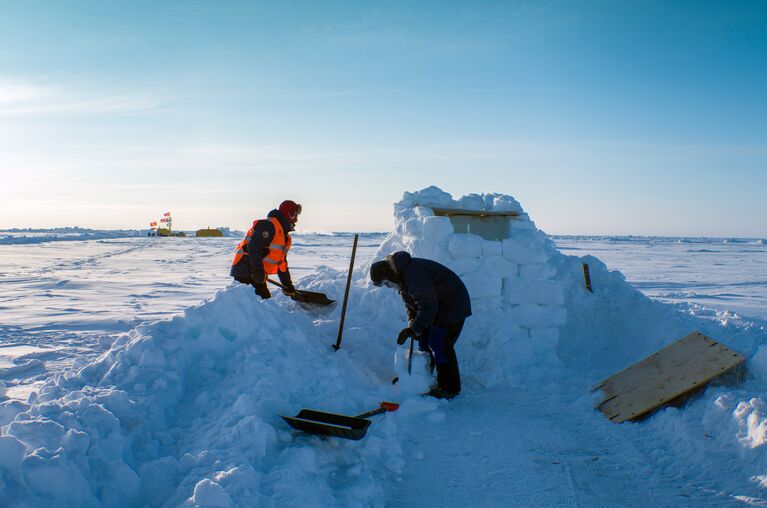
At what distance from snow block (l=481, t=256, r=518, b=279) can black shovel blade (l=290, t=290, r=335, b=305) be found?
2062 millimetres

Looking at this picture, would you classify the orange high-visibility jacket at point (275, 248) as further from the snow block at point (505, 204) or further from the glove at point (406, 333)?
the snow block at point (505, 204)

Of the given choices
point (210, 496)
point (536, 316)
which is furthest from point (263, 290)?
point (210, 496)

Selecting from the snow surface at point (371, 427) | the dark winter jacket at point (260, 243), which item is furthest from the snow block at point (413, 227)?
the dark winter jacket at point (260, 243)

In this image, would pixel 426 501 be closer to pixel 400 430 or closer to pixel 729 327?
pixel 400 430

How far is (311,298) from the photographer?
21.3 ft

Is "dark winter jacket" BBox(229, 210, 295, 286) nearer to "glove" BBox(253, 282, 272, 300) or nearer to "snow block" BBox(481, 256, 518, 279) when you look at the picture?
"glove" BBox(253, 282, 272, 300)

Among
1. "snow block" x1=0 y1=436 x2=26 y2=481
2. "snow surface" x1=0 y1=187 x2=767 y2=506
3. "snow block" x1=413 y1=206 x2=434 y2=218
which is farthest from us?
"snow block" x1=413 y1=206 x2=434 y2=218

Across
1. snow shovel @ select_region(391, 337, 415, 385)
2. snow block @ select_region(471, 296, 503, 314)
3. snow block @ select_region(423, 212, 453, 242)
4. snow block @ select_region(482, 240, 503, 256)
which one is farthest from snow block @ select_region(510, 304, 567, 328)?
snow shovel @ select_region(391, 337, 415, 385)

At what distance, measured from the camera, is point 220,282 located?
527 inches

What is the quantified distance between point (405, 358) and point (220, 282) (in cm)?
931

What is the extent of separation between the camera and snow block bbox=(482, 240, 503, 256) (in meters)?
6.77

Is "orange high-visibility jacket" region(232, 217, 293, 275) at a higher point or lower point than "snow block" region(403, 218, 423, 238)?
lower

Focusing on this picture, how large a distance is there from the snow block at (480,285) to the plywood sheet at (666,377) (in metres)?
1.79

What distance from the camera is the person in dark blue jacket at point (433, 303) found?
482 cm
